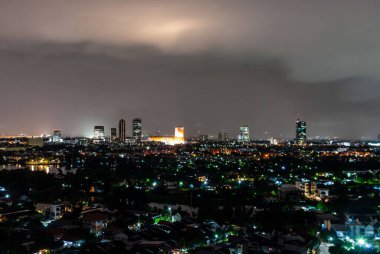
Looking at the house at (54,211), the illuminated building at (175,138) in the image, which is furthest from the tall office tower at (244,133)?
the house at (54,211)

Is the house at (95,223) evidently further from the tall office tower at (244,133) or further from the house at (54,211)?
the tall office tower at (244,133)

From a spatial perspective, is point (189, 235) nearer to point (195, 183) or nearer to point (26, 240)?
point (26, 240)

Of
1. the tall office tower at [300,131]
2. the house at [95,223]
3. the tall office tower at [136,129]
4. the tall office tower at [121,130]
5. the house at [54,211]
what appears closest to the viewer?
the house at [95,223]

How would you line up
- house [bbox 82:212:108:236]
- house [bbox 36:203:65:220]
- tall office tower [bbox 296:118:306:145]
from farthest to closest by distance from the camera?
tall office tower [bbox 296:118:306:145], house [bbox 36:203:65:220], house [bbox 82:212:108:236]

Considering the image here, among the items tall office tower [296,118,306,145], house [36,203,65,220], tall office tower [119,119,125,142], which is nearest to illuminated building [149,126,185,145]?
tall office tower [119,119,125,142]

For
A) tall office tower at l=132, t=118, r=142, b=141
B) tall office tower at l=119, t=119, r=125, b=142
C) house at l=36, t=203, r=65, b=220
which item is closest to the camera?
house at l=36, t=203, r=65, b=220

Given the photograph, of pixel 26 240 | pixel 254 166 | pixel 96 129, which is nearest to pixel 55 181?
pixel 26 240

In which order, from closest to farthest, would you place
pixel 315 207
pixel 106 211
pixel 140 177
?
1. pixel 106 211
2. pixel 315 207
3. pixel 140 177

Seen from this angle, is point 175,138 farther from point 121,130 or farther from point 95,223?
point 95,223

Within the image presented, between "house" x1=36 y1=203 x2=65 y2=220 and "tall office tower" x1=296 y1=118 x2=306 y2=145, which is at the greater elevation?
"tall office tower" x1=296 y1=118 x2=306 y2=145

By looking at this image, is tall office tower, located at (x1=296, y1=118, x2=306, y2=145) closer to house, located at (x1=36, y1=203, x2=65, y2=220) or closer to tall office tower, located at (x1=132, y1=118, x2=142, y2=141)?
tall office tower, located at (x1=132, y1=118, x2=142, y2=141)

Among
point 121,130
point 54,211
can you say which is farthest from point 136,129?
point 54,211
